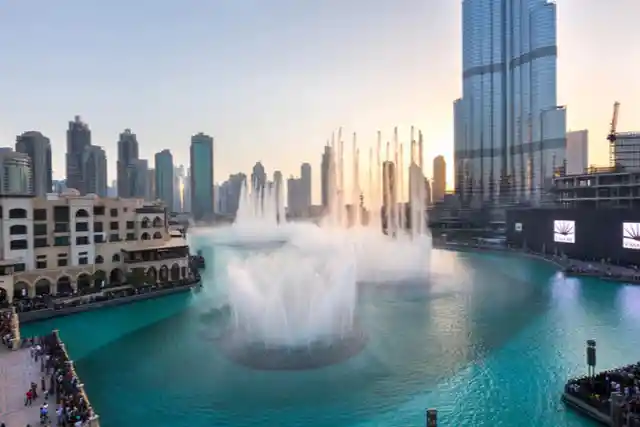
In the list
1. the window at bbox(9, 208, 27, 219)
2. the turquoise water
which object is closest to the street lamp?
the turquoise water

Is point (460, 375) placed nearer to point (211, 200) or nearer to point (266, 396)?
point (266, 396)

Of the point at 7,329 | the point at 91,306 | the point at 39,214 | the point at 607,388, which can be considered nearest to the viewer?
the point at 607,388

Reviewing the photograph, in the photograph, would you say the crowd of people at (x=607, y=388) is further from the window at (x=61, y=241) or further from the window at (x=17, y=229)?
the window at (x=17, y=229)

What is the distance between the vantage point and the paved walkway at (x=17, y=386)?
16578mm

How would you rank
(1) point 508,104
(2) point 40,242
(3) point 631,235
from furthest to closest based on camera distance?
(1) point 508,104
(3) point 631,235
(2) point 40,242

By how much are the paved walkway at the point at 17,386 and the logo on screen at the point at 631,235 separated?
56.7 metres

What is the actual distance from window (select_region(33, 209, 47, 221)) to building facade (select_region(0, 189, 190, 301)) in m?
0.08

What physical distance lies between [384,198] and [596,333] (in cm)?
8047

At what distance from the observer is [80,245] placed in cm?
4316

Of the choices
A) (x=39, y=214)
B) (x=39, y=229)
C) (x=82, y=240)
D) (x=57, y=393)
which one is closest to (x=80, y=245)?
(x=82, y=240)

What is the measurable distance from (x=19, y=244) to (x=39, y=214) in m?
3.26

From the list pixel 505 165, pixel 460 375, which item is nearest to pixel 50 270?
pixel 460 375

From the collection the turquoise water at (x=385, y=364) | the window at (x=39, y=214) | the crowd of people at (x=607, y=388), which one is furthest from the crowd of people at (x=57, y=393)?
the window at (x=39, y=214)

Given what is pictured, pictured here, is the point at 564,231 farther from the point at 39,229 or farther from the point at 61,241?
the point at 39,229
